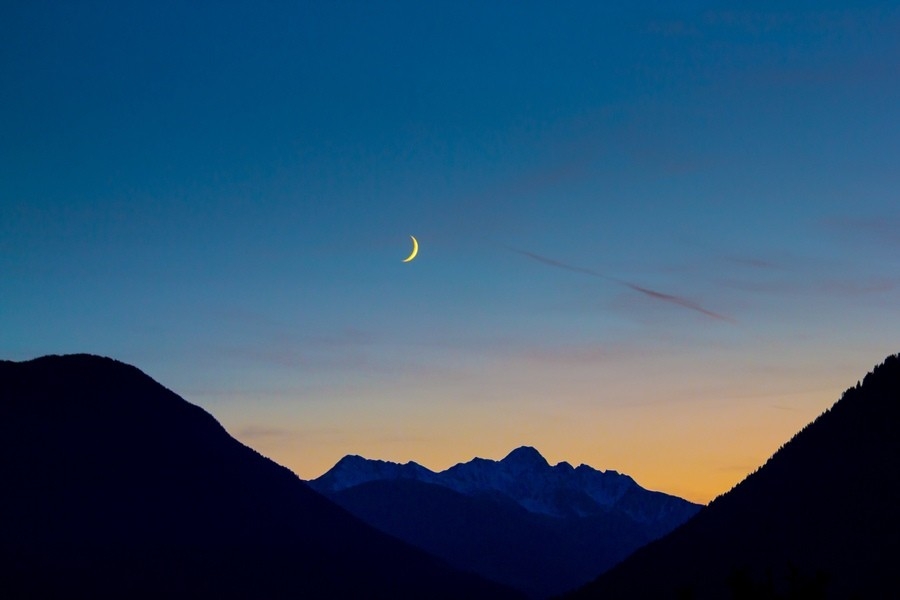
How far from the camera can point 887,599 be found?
589 feet

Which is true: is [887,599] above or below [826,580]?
above

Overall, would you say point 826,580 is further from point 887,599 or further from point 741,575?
point 887,599

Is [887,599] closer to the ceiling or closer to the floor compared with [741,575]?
closer to the ceiling

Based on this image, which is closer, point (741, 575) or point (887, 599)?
point (741, 575)

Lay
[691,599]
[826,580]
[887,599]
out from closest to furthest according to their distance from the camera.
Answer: [826,580] < [691,599] < [887,599]

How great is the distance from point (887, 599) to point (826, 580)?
148932 mm

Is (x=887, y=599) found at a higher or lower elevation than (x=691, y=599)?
higher

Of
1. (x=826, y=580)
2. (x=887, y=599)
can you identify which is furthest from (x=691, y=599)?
(x=887, y=599)

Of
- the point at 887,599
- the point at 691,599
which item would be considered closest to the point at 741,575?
the point at 691,599

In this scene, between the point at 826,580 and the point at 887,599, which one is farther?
the point at 887,599

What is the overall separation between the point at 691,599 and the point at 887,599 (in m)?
147

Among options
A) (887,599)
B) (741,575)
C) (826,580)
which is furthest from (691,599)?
(887,599)

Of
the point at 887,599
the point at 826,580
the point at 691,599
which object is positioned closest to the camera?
the point at 826,580

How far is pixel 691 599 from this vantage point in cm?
4828
